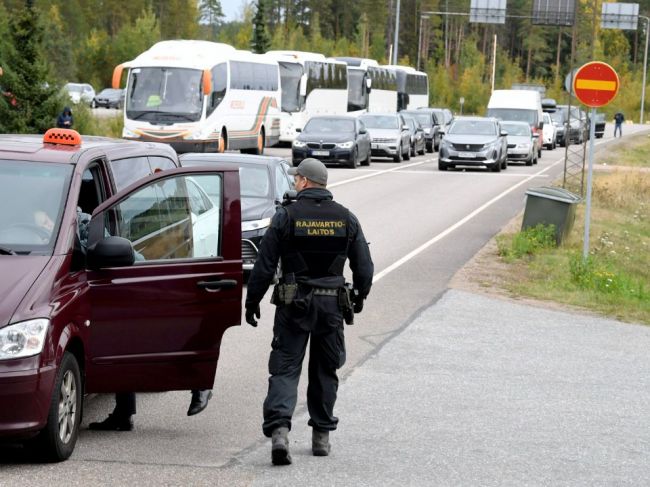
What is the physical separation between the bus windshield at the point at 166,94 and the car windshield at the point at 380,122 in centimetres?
805

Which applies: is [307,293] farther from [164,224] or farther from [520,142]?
[520,142]

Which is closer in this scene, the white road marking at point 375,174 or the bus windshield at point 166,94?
the white road marking at point 375,174

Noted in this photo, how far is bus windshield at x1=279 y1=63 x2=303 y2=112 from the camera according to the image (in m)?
50.8

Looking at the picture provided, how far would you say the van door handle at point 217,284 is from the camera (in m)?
7.65

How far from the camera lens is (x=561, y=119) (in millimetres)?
66625

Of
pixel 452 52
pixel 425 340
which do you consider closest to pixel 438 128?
pixel 425 340

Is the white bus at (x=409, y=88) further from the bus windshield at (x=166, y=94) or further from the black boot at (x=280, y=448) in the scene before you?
the black boot at (x=280, y=448)

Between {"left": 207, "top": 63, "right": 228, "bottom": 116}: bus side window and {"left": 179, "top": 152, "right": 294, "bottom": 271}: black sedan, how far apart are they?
73.5ft

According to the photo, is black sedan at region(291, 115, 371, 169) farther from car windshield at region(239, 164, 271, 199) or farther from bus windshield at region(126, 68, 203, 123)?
car windshield at region(239, 164, 271, 199)

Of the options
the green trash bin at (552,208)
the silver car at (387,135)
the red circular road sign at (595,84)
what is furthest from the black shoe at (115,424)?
the silver car at (387,135)

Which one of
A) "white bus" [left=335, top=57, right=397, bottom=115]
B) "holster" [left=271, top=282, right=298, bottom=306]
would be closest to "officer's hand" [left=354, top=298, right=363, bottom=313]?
"holster" [left=271, top=282, right=298, bottom=306]

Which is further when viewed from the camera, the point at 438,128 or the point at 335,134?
the point at 438,128

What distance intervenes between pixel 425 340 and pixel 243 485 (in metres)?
5.34

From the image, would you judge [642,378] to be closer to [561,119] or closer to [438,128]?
[438,128]
